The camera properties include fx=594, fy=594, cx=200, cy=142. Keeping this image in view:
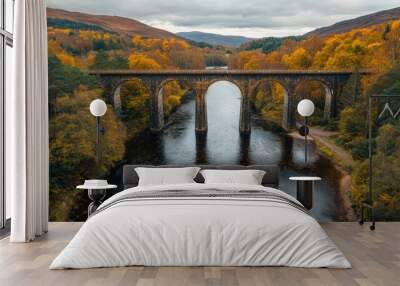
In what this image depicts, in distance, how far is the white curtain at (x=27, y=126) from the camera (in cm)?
631

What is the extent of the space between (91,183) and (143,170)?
69cm

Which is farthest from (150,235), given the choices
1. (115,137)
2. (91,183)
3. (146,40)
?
(146,40)

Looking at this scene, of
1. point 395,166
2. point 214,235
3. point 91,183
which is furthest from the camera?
point 395,166

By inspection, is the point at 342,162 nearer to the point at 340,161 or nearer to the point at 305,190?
the point at 340,161

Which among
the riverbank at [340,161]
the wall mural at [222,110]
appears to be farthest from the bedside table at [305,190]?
the riverbank at [340,161]

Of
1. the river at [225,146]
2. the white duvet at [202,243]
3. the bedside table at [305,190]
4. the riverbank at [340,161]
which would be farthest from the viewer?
the river at [225,146]

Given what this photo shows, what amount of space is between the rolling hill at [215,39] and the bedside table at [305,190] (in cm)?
218

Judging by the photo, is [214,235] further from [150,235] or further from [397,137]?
[397,137]

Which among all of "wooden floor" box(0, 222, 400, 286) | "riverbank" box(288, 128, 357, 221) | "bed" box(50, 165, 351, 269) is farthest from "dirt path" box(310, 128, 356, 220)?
"bed" box(50, 165, 351, 269)

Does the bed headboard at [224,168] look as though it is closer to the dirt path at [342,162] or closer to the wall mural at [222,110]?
the wall mural at [222,110]

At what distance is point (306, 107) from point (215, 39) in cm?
169

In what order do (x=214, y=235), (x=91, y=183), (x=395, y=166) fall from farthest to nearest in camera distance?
(x=395, y=166)
(x=91, y=183)
(x=214, y=235)

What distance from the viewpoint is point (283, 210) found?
5.37 m

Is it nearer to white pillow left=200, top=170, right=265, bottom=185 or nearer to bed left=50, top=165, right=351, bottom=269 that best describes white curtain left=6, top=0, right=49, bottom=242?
bed left=50, top=165, right=351, bottom=269
